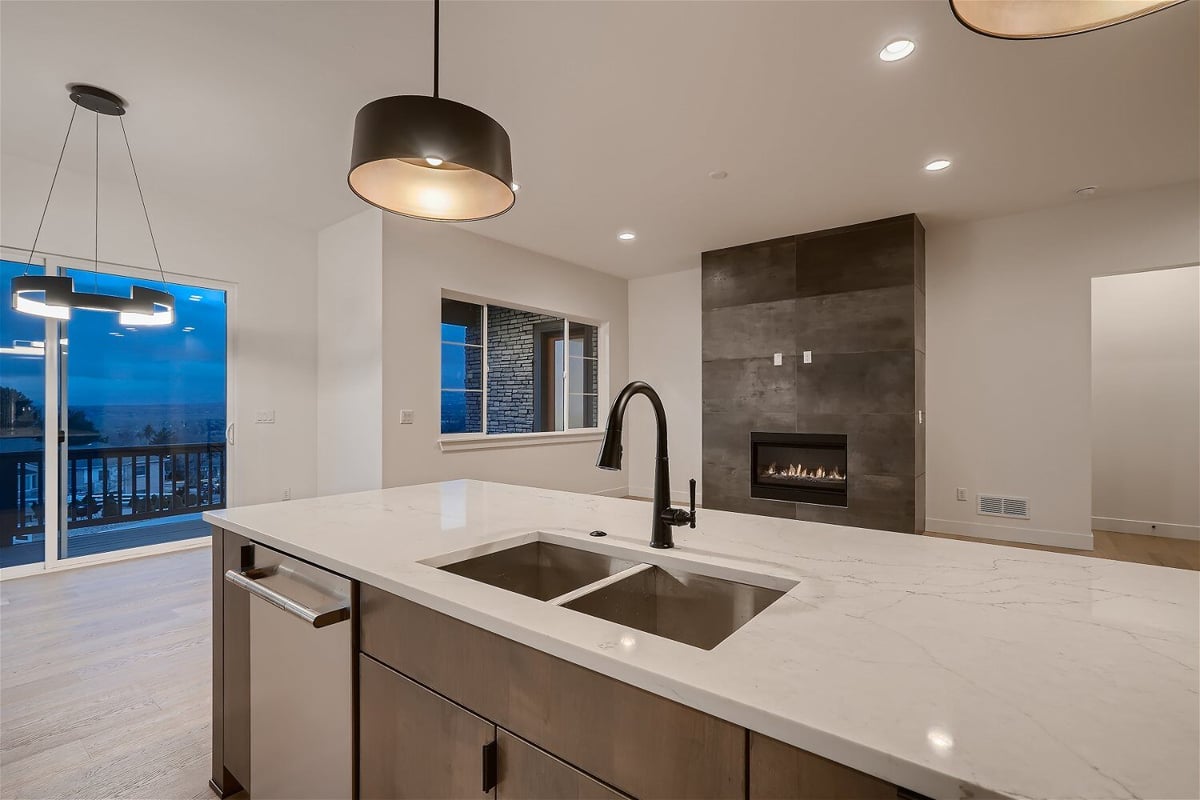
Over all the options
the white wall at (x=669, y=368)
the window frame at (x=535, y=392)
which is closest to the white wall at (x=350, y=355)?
the window frame at (x=535, y=392)

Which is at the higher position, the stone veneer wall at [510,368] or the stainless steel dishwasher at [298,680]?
the stone veneer wall at [510,368]

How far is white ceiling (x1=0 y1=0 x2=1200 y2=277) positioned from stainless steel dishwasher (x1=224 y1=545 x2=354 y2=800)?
2278 millimetres

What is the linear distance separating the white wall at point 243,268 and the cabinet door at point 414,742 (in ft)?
14.1

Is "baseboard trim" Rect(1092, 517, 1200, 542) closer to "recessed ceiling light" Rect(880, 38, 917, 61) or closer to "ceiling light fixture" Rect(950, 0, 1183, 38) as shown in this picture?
"recessed ceiling light" Rect(880, 38, 917, 61)

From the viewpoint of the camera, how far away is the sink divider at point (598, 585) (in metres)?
1.04

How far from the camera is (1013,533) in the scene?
4.63 metres

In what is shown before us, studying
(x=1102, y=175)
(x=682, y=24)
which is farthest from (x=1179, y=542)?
(x=682, y=24)

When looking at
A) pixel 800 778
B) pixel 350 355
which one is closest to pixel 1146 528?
pixel 800 778

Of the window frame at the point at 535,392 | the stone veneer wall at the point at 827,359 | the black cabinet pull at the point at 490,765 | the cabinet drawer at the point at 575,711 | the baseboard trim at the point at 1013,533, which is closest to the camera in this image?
the cabinet drawer at the point at 575,711

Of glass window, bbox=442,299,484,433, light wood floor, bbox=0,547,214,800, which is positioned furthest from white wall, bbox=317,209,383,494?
light wood floor, bbox=0,547,214,800

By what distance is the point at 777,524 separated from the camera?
1.51 meters

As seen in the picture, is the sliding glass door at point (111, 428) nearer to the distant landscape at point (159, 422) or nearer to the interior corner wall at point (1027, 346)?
the distant landscape at point (159, 422)

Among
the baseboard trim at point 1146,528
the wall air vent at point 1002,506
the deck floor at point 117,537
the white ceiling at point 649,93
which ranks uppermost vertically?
the white ceiling at point 649,93

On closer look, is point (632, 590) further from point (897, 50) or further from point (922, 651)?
point (897, 50)
